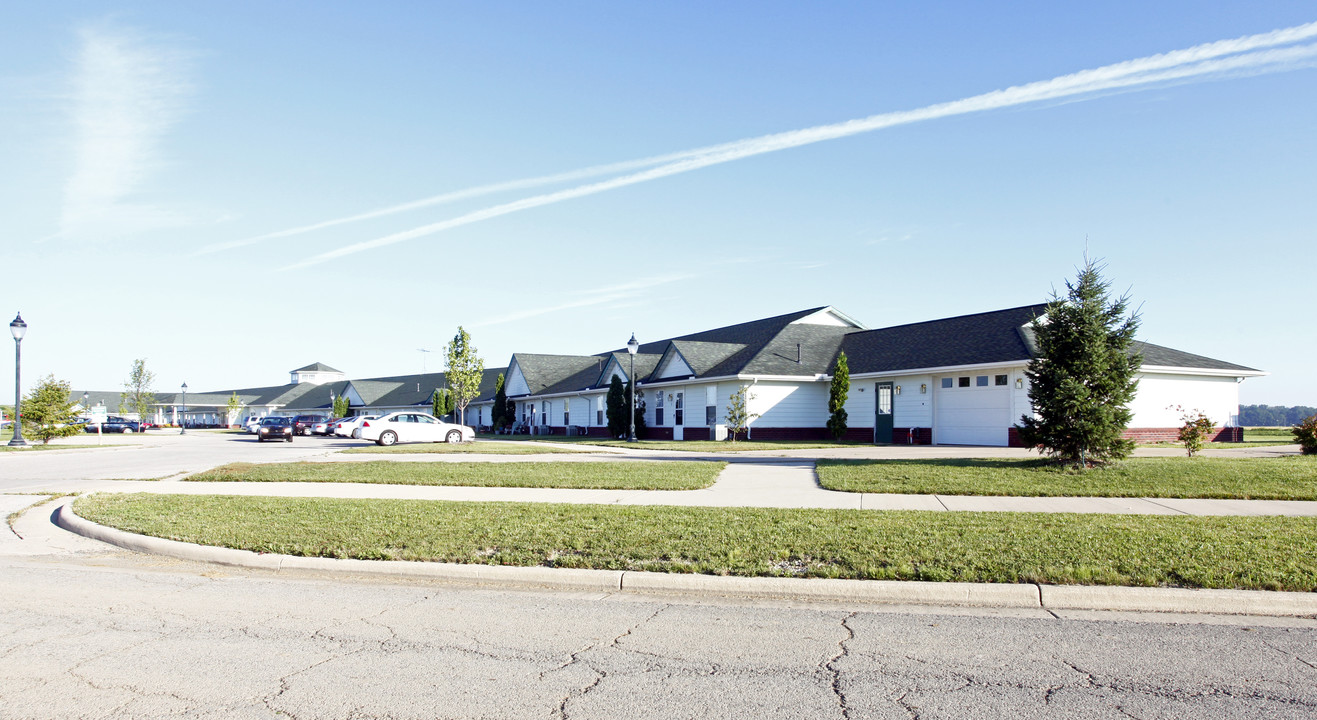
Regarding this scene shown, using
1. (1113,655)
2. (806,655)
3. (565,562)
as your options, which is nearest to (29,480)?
(565,562)

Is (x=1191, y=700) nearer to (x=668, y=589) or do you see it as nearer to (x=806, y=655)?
(x=806, y=655)

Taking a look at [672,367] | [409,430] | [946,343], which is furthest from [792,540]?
[672,367]

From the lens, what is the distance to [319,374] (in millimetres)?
104062

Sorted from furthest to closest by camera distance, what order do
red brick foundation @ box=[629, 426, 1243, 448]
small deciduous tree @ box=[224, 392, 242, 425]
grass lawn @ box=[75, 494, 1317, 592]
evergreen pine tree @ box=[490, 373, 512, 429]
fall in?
1. small deciduous tree @ box=[224, 392, 242, 425]
2. evergreen pine tree @ box=[490, 373, 512, 429]
3. red brick foundation @ box=[629, 426, 1243, 448]
4. grass lawn @ box=[75, 494, 1317, 592]

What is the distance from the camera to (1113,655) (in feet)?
17.6

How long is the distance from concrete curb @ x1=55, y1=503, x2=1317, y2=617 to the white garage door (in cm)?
2135

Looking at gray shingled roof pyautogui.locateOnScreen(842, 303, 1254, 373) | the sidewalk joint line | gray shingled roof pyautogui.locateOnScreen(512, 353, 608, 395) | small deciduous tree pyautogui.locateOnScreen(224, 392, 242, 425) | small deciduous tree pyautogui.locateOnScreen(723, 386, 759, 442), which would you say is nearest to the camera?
the sidewalk joint line

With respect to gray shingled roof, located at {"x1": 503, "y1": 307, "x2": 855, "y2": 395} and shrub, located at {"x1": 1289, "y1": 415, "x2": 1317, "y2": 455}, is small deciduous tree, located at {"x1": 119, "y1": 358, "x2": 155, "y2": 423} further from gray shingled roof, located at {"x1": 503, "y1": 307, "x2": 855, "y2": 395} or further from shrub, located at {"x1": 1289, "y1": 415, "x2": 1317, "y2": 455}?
shrub, located at {"x1": 1289, "y1": 415, "x2": 1317, "y2": 455}

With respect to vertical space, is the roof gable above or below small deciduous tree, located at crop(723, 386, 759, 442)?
above

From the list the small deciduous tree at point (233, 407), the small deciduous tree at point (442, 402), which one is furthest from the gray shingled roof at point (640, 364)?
the small deciduous tree at point (233, 407)

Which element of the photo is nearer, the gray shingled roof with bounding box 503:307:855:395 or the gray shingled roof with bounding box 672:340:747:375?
the gray shingled roof with bounding box 503:307:855:395

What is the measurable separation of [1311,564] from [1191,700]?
3.95m

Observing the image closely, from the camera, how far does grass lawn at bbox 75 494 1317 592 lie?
725 cm

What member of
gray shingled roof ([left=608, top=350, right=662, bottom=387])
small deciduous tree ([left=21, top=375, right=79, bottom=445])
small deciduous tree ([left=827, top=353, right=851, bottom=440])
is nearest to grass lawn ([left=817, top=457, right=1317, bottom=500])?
small deciduous tree ([left=827, top=353, right=851, bottom=440])
